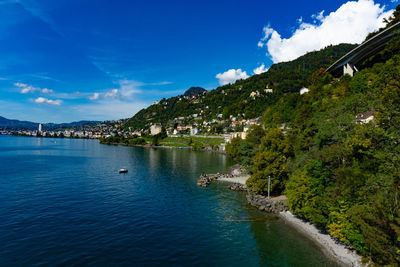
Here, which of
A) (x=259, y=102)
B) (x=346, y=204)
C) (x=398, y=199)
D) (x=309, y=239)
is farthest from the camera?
(x=259, y=102)

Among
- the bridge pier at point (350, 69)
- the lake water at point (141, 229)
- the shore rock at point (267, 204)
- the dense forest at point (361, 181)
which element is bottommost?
the lake water at point (141, 229)

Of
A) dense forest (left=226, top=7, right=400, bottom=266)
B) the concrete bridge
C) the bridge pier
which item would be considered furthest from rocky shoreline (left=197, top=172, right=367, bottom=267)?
the bridge pier

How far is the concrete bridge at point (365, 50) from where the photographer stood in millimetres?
50812

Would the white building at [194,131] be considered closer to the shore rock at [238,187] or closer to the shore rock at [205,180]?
the shore rock at [205,180]

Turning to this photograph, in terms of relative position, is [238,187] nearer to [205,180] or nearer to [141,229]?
[205,180]

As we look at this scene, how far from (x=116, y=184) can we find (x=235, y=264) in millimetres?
31777

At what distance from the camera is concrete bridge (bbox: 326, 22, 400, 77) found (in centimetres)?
5081

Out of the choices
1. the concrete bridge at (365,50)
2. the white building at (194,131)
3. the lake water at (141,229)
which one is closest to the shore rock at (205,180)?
the lake water at (141,229)

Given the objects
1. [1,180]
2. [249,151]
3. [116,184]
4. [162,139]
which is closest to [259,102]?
[162,139]

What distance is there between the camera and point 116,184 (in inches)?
1719

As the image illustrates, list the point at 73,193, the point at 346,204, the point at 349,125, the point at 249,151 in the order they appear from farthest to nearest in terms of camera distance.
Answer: the point at 249,151 < the point at 73,193 < the point at 349,125 < the point at 346,204

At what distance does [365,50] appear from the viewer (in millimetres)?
57625

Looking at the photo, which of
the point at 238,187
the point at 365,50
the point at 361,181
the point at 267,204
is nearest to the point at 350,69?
the point at 365,50

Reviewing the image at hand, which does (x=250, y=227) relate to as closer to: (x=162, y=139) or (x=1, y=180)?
(x=1, y=180)
